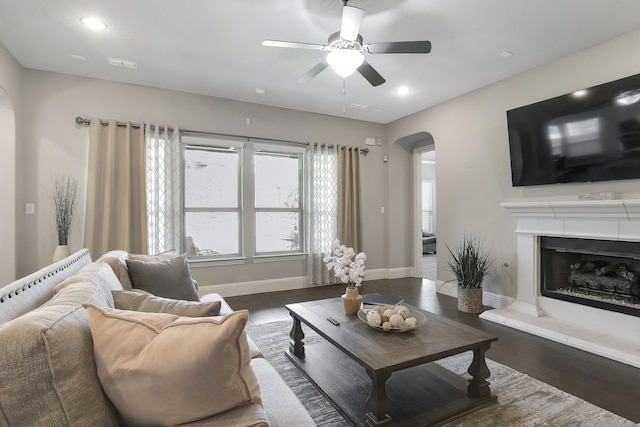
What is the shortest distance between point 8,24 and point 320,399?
152 inches

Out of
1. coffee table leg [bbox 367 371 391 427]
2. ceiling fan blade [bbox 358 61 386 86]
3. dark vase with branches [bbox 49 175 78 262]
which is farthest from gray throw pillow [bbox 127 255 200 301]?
ceiling fan blade [bbox 358 61 386 86]

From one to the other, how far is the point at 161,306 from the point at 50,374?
0.55 m

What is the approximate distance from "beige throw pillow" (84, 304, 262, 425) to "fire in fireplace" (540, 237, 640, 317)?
11.6 feet

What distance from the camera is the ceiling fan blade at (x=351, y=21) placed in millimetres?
2168

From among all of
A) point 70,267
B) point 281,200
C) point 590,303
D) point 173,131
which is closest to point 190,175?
point 173,131

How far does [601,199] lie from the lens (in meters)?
2.97

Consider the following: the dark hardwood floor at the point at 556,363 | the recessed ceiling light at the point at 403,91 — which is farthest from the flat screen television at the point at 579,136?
the dark hardwood floor at the point at 556,363

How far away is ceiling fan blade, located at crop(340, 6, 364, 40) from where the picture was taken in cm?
217

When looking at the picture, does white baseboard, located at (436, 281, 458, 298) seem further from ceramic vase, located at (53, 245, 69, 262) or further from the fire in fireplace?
ceramic vase, located at (53, 245, 69, 262)

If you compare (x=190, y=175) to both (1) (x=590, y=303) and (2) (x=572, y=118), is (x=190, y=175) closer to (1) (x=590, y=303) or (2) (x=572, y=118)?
(2) (x=572, y=118)

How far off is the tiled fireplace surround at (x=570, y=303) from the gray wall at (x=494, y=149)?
0.21m

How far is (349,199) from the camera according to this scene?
17.3ft

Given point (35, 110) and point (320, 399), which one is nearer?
point (320, 399)

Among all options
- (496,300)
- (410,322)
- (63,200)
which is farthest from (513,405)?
(63,200)
